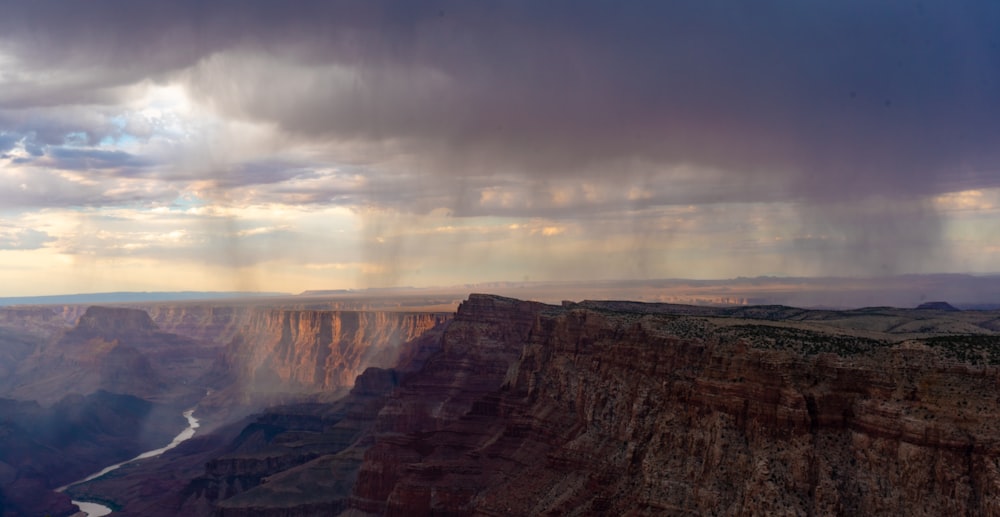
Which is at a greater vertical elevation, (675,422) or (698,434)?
(675,422)

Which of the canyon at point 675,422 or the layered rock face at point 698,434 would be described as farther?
the canyon at point 675,422

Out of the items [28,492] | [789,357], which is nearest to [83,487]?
[28,492]

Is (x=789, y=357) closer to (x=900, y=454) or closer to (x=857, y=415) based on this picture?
(x=857, y=415)

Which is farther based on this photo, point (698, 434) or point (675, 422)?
point (675, 422)

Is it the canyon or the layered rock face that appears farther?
the canyon
